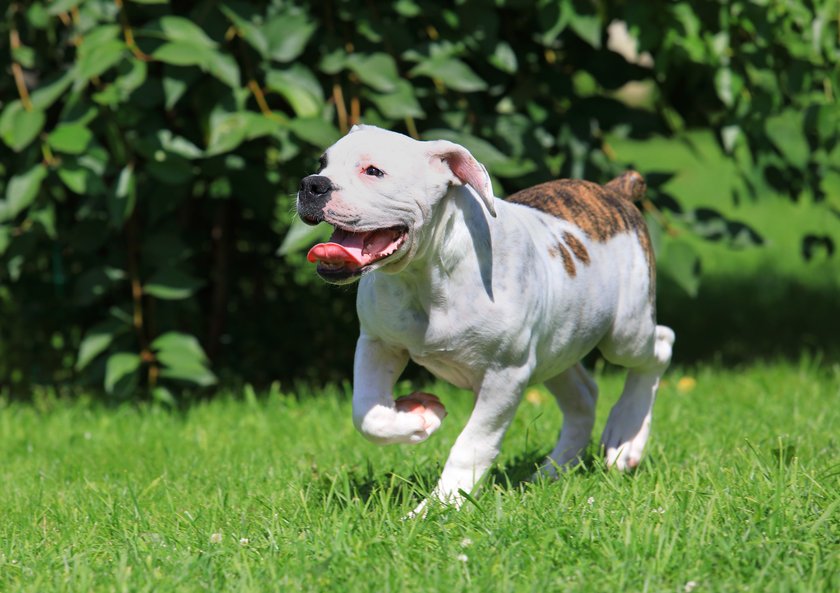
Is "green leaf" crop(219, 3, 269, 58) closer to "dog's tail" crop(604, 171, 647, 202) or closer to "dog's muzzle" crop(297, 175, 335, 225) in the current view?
"dog's tail" crop(604, 171, 647, 202)

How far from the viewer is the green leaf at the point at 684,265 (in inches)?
212

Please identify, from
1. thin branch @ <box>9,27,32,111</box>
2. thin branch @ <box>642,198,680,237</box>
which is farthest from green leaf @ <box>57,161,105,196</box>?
thin branch @ <box>642,198,680,237</box>

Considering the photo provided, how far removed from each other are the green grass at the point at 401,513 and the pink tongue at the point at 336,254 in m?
0.71

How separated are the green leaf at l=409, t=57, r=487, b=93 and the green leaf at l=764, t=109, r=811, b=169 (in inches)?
53.5

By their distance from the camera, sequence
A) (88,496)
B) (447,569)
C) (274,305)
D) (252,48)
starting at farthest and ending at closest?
1. (274,305)
2. (252,48)
3. (88,496)
4. (447,569)

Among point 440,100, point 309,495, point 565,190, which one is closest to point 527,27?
point 440,100

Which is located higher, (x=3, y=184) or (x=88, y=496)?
(x=3, y=184)

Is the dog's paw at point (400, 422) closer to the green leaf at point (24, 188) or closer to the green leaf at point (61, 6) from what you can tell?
the green leaf at point (24, 188)

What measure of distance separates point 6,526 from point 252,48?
2344 mm

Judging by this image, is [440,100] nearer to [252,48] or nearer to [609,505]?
[252,48]

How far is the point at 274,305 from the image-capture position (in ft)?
21.8

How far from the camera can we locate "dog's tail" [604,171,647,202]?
4.40m

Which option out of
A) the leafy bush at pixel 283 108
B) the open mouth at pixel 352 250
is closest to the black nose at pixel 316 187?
the open mouth at pixel 352 250

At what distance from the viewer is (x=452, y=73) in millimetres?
4949
